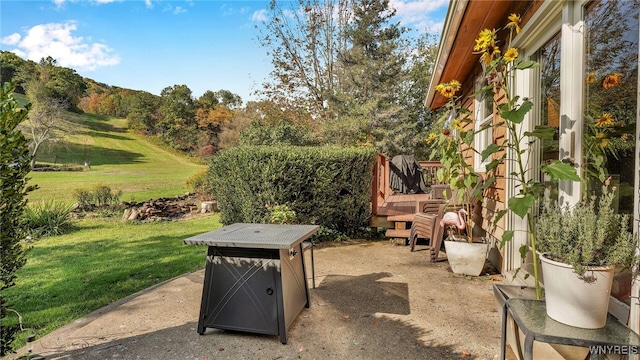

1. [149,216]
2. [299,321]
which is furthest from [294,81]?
[299,321]

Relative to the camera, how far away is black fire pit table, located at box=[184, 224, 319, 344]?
7.29ft

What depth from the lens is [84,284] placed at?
386cm

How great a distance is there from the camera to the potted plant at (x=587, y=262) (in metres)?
1.38

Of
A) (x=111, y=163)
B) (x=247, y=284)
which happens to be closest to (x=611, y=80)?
(x=247, y=284)

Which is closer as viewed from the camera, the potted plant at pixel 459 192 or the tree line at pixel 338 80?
the potted plant at pixel 459 192

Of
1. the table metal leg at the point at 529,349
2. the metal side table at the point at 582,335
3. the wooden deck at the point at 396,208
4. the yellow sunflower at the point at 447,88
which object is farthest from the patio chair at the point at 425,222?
the table metal leg at the point at 529,349

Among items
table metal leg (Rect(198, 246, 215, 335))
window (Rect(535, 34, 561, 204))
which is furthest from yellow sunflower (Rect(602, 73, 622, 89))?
table metal leg (Rect(198, 246, 215, 335))

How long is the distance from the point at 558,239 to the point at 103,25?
8.78 metres

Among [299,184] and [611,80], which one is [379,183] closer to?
[299,184]

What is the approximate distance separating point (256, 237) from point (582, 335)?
180 centimetres

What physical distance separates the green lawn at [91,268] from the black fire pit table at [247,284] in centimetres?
150

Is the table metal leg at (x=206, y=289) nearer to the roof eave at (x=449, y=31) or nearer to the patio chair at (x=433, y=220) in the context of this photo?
the roof eave at (x=449, y=31)

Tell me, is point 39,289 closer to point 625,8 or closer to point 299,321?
point 299,321

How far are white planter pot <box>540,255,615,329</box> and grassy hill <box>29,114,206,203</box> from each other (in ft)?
32.5
